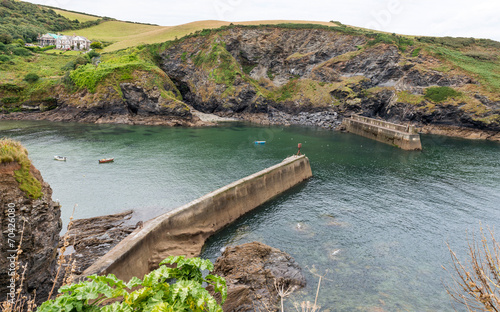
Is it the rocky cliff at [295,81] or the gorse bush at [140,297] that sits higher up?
the rocky cliff at [295,81]

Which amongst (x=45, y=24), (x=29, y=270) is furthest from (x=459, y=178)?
(x=45, y=24)

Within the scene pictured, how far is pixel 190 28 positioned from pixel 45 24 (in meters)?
84.4

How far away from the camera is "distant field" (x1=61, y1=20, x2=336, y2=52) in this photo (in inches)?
4429

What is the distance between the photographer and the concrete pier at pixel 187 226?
15.9m

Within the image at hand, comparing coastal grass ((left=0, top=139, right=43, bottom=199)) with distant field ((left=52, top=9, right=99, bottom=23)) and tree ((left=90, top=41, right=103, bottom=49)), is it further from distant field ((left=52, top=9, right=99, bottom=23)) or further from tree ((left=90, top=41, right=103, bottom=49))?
distant field ((left=52, top=9, right=99, bottom=23))

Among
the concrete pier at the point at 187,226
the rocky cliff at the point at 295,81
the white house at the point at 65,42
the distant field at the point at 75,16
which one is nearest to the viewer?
the concrete pier at the point at 187,226

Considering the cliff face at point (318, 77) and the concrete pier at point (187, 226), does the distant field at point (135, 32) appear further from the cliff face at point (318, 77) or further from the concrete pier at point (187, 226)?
the concrete pier at point (187, 226)

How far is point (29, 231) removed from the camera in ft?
37.1

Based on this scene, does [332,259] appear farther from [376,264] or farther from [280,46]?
[280,46]

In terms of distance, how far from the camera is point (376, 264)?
1997 centimetres

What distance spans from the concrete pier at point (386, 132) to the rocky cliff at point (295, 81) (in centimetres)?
911

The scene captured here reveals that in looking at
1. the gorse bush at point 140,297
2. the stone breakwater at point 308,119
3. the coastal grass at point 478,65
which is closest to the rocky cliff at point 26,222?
the gorse bush at point 140,297

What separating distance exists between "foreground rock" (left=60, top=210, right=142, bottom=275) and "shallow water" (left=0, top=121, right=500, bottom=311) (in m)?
1.74

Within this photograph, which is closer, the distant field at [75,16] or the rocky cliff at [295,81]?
the rocky cliff at [295,81]
